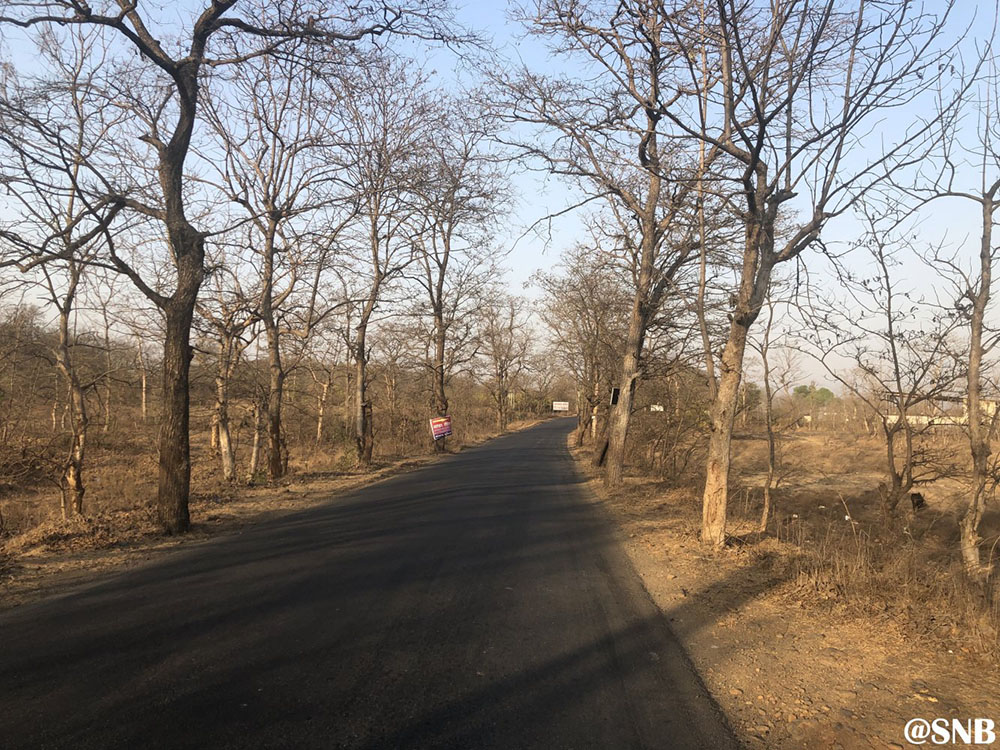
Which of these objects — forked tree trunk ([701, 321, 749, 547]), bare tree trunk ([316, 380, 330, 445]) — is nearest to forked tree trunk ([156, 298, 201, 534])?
forked tree trunk ([701, 321, 749, 547])

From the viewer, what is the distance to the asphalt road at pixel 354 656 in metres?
3.52

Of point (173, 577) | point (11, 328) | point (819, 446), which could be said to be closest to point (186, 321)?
point (173, 577)

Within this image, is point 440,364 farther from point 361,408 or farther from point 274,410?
point 274,410

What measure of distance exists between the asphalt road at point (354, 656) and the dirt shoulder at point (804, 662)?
0.31 meters

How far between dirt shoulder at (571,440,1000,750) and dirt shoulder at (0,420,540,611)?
618cm

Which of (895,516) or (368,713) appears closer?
(368,713)

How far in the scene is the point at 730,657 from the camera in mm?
4891

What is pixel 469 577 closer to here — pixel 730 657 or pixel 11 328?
pixel 730 657

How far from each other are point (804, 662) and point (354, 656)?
11.1 feet

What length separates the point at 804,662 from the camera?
4.73m

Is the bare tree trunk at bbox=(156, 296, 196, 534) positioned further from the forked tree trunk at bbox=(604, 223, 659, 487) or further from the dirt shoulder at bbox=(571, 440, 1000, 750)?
the forked tree trunk at bbox=(604, 223, 659, 487)

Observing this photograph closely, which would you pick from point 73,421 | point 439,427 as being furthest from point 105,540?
point 439,427

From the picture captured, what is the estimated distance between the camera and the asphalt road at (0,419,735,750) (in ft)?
11.6

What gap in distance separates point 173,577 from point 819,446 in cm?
3555
